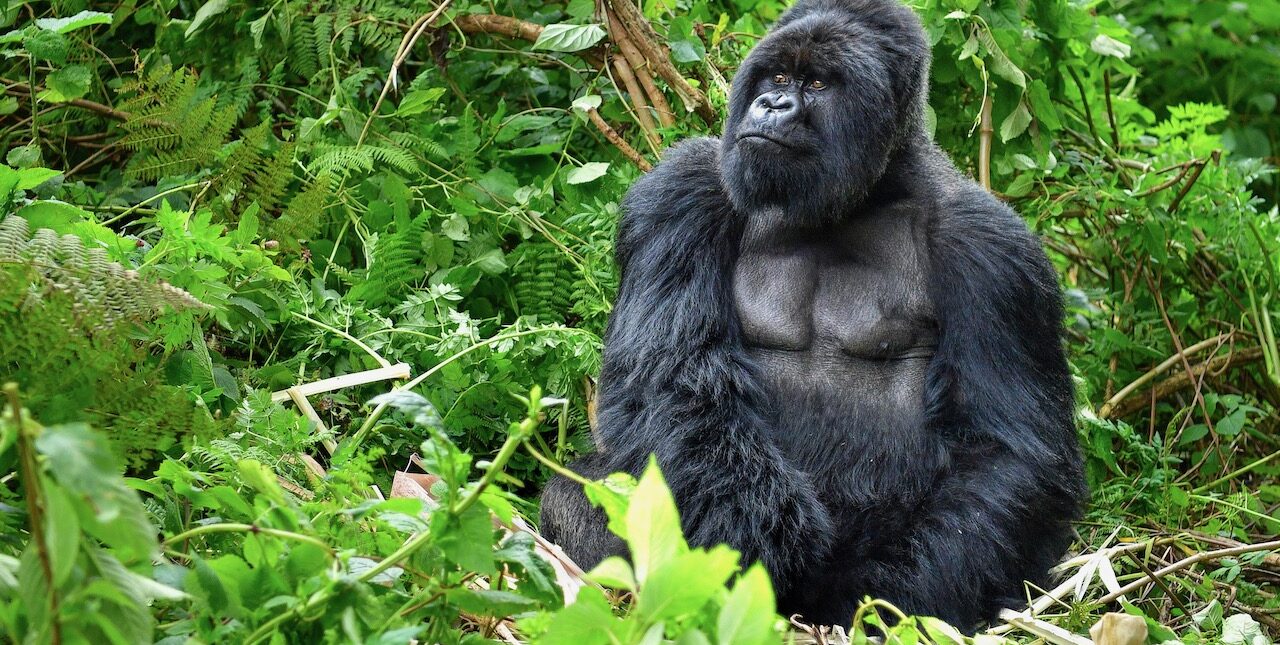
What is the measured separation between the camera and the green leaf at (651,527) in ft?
5.50

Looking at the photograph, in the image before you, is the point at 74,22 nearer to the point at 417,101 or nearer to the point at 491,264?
the point at 417,101

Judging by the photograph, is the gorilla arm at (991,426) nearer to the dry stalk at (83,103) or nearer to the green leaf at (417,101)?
the green leaf at (417,101)

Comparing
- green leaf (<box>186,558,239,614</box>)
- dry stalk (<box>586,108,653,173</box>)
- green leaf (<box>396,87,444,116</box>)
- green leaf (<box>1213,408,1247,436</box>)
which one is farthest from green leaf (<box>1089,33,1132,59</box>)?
green leaf (<box>186,558,239,614</box>)

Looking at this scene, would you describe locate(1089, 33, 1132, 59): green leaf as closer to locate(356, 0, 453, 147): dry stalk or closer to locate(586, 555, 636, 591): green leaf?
locate(356, 0, 453, 147): dry stalk

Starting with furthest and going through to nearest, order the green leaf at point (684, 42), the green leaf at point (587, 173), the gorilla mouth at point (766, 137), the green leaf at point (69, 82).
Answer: the green leaf at point (684, 42) → the green leaf at point (587, 173) → the green leaf at point (69, 82) → the gorilla mouth at point (766, 137)

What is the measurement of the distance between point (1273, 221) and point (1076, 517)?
78.4 inches

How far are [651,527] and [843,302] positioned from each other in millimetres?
1742

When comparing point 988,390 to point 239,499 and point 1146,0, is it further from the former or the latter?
point 1146,0

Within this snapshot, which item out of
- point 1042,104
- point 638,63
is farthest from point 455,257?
point 1042,104

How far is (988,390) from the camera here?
123 inches

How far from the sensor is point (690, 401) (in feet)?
10.3

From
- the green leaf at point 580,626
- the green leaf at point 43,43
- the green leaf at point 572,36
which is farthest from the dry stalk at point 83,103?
the green leaf at point 580,626

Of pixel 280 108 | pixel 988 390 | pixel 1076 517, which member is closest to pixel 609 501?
pixel 988 390

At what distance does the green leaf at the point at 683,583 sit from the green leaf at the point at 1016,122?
2.98 metres
